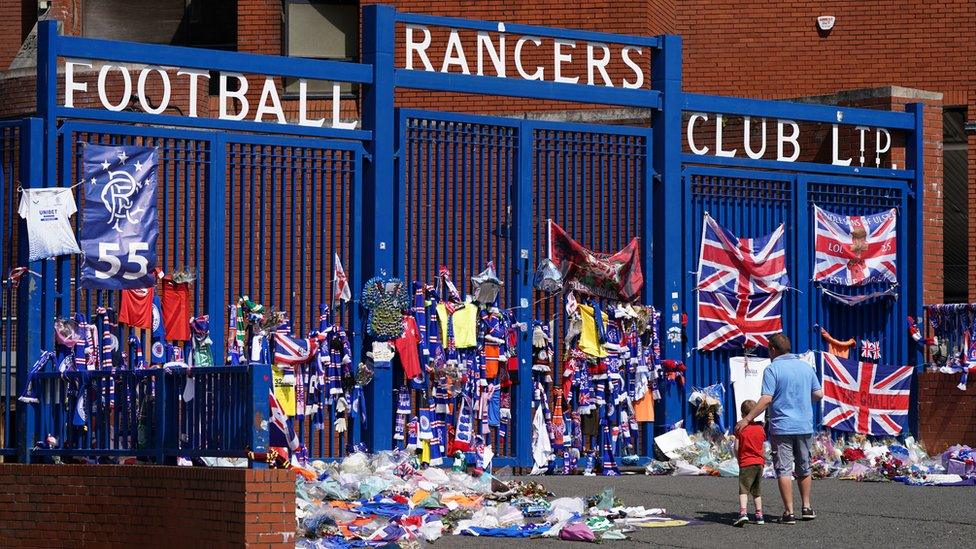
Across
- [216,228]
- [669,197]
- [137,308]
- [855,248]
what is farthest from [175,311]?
[855,248]

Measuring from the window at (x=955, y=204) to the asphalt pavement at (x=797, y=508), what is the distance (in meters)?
8.14

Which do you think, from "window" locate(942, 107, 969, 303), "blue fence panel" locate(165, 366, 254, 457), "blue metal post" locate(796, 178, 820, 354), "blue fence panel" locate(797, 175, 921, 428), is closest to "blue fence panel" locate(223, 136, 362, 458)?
"blue fence panel" locate(165, 366, 254, 457)

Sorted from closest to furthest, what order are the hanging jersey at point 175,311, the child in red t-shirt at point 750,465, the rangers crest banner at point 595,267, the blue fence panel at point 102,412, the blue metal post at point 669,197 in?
the blue fence panel at point 102,412 → the child in red t-shirt at point 750,465 → the hanging jersey at point 175,311 → the rangers crest banner at point 595,267 → the blue metal post at point 669,197

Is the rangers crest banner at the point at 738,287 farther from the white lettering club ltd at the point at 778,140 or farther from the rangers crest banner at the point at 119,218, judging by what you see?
the rangers crest banner at the point at 119,218

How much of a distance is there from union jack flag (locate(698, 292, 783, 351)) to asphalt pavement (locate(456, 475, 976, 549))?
1.98 meters

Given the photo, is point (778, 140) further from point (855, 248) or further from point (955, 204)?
point (955, 204)

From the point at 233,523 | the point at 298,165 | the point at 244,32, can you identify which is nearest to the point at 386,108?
the point at 298,165

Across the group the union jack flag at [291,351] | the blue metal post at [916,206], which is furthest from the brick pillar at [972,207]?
the union jack flag at [291,351]

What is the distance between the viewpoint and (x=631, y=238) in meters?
16.3

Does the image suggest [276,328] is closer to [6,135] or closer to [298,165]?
[298,165]

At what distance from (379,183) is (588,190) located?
2.67 m

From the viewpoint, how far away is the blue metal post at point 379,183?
575 inches

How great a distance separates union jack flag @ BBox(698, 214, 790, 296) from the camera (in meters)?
16.7

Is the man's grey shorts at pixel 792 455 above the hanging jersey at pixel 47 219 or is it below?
below
